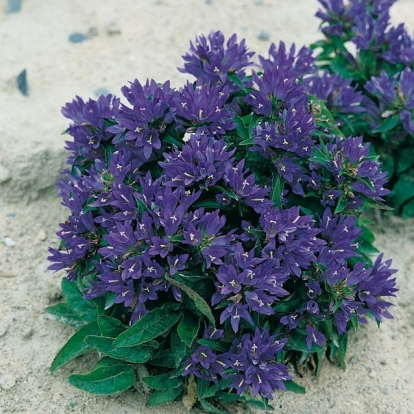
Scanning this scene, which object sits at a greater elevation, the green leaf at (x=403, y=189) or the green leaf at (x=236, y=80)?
the green leaf at (x=236, y=80)

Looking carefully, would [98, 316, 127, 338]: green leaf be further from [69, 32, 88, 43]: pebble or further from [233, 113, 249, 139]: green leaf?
[69, 32, 88, 43]: pebble

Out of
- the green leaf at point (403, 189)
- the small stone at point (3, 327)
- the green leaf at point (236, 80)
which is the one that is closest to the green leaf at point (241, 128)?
the green leaf at point (236, 80)

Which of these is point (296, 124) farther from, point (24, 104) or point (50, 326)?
point (24, 104)

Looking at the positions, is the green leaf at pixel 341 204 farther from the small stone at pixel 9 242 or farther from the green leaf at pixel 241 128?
the small stone at pixel 9 242

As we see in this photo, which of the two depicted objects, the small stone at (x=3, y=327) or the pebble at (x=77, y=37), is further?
the pebble at (x=77, y=37)

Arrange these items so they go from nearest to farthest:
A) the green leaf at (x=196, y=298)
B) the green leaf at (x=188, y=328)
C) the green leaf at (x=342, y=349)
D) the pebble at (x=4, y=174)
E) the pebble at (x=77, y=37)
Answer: the green leaf at (x=196, y=298) < the green leaf at (x=188, y=328) < the green leaf at (x=342, y=349) < the pebble at (x=4, y=174) < the pebble at (x=77, y=37)

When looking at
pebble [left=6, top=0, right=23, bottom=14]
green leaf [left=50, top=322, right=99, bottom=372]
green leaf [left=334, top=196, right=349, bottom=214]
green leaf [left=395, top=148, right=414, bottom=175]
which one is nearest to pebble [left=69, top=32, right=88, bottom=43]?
pebble [left=6, top=0, right=23, bottom=14]
